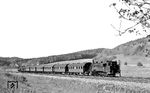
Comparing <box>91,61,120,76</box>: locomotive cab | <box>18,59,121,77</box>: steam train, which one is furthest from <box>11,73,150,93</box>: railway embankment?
<box>18,59,121,77</box>: steam train

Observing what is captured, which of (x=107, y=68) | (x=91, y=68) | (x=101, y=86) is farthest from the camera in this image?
(x=91, y=68)

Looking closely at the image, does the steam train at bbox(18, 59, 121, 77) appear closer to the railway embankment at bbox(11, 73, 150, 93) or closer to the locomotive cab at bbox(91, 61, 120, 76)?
the locomotive cab at bbox(91, 61, 120, 76)

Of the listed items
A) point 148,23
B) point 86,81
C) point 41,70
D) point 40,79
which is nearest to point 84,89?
point 86,81

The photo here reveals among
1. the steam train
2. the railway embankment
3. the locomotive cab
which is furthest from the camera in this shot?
the steam train

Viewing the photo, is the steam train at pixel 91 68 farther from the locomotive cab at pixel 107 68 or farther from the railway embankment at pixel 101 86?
the railway embankment at pixel 101 86

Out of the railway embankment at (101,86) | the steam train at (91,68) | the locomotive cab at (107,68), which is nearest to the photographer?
the railway embankment at (101,86)

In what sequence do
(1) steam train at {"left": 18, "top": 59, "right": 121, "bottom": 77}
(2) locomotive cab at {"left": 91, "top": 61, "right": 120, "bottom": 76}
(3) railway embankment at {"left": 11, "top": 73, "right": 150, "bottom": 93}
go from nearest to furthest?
(3) railway embankment at {"left": 11, "top": 73, "right": 150, "bottom": 93} < (2) locomotive cab at {"left": 91, "top": 61, "right": 120, "bottom": 76} < (1) steam train at {"left": 18, "top": 59, "right": 121, "bottom": 77}

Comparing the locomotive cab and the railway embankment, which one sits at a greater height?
the locomotive cab

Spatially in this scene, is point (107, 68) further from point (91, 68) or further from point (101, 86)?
point (101, 86)

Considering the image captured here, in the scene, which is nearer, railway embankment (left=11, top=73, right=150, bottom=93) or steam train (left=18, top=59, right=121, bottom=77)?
railway embankment (left=11, top=73, right=150, bottom=93)

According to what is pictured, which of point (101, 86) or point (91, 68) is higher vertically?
point (91, 68)

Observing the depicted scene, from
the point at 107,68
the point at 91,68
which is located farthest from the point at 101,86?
the point at 91,68

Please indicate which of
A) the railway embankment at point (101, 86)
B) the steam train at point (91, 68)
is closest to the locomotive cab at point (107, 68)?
the steam train at point (91, 68)

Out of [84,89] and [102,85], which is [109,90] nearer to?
[102,85]
